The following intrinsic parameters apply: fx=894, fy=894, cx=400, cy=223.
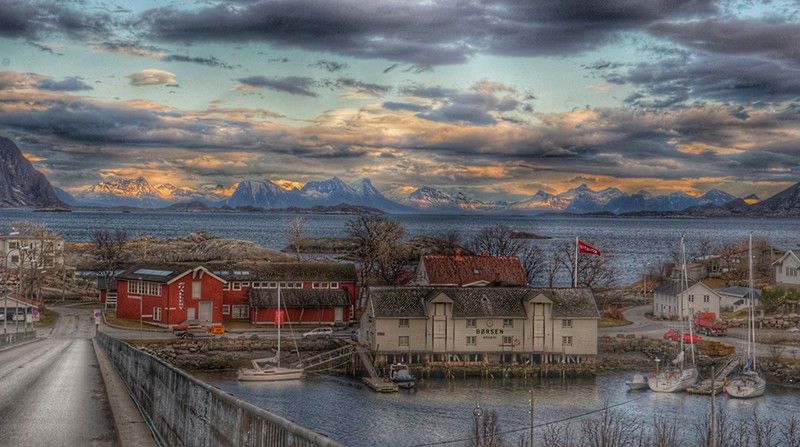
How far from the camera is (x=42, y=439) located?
17.8 meters

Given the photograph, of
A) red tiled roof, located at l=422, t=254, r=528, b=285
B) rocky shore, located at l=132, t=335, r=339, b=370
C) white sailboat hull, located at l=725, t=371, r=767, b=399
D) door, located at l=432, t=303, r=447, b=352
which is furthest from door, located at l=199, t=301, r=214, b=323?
white sailboat hull, located at l=725, t=371, r=767, b=399

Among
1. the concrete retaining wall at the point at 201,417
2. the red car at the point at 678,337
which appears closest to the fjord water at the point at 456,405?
the red car at the point at 678,337

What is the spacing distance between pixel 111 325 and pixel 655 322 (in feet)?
187

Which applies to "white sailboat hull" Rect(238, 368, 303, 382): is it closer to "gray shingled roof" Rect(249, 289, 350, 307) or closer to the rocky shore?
the rocky shore

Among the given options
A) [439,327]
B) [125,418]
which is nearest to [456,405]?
[439,327]

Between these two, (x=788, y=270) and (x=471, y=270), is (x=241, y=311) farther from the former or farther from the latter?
(x=788, y=270)

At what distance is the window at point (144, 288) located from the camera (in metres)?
84.3

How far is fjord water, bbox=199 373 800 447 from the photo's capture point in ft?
180

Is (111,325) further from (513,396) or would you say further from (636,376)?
(636,376)

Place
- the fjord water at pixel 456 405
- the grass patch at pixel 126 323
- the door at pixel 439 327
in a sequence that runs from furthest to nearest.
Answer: the grass patch at pixel 126 323
the door at pixel 439 327
the fjord water at pixel 456 405

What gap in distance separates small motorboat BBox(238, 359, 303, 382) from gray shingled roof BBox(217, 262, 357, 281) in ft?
61.4

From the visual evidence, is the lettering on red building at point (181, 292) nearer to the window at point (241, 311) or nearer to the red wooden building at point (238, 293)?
the red wooden building at point (238, 293)

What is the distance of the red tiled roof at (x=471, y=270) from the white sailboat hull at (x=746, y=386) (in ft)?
77.4

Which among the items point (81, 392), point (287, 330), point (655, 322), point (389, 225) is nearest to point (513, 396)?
point (287, 330)
